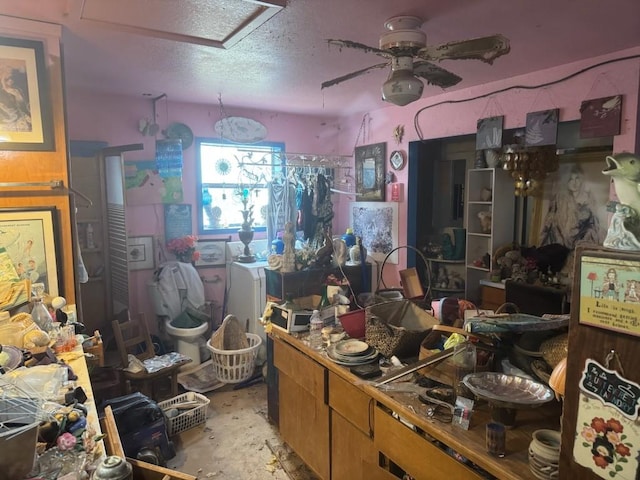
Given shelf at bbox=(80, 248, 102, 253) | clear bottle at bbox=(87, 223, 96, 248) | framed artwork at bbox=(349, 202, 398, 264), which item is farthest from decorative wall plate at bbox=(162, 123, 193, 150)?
framed artwork at bbox=(349, 202, 398, 264)

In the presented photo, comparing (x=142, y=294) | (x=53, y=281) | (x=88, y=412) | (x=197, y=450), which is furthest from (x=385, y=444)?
(x=142, y=294)

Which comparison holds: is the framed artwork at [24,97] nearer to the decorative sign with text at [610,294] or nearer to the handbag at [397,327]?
the handbag at [397,327]

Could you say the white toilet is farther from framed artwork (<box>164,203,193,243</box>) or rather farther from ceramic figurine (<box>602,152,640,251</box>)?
ceramic figurine (<box>602,152,640,251</box>)

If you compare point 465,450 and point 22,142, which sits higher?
point 22,142

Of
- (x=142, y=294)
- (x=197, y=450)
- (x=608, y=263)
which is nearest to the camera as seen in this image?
(x=608, y=263)

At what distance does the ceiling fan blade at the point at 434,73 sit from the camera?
2.35 meters

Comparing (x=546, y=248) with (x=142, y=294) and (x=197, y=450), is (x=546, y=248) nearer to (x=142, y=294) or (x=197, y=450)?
(x=197, y=450)

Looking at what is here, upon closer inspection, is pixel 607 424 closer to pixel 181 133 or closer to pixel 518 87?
pixel 518 87

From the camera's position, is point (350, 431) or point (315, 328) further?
point (315, 328)

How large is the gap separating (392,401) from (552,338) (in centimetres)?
65

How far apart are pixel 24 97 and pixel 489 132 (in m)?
3.20

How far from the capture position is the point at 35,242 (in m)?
2.33

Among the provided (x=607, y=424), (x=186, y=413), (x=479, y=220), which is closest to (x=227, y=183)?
(x=186, y=413)

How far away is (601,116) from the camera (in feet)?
9.16
